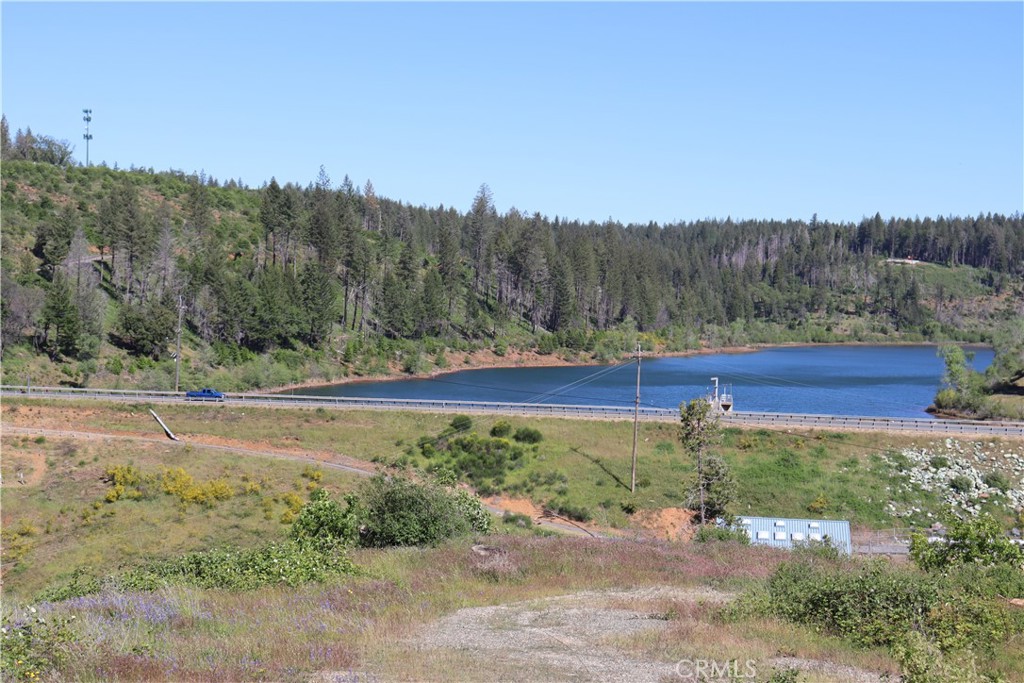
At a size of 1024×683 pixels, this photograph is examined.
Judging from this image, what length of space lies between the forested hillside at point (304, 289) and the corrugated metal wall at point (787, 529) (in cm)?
5329

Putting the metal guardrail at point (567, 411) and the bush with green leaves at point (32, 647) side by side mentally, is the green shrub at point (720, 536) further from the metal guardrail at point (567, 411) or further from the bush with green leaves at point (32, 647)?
the bush with green leaves at point (32, 647)

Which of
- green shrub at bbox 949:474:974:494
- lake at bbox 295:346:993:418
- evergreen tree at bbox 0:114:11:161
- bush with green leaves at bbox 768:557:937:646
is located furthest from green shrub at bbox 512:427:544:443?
evergreen tree at bbox 0:114:11:161

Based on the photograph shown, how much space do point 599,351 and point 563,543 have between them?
100 m

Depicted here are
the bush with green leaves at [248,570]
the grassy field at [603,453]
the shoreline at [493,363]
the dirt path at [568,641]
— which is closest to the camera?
the dirt path at [568,641]

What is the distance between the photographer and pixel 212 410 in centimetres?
6025

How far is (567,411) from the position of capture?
59.7 meters

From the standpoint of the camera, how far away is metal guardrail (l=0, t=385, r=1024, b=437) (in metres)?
55.6

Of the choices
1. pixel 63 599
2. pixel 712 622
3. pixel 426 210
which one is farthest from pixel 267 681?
pixel 426 210

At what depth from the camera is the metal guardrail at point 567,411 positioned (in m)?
55.6

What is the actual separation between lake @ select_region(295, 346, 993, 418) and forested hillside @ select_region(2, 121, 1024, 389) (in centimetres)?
861

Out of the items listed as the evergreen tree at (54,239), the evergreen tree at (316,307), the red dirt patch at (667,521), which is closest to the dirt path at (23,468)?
the red dirt patch at (667,521)

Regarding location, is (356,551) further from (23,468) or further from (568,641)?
(23,468)

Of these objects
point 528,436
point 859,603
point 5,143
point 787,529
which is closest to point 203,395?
point 528,436

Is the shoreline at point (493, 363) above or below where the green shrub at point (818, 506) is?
above
